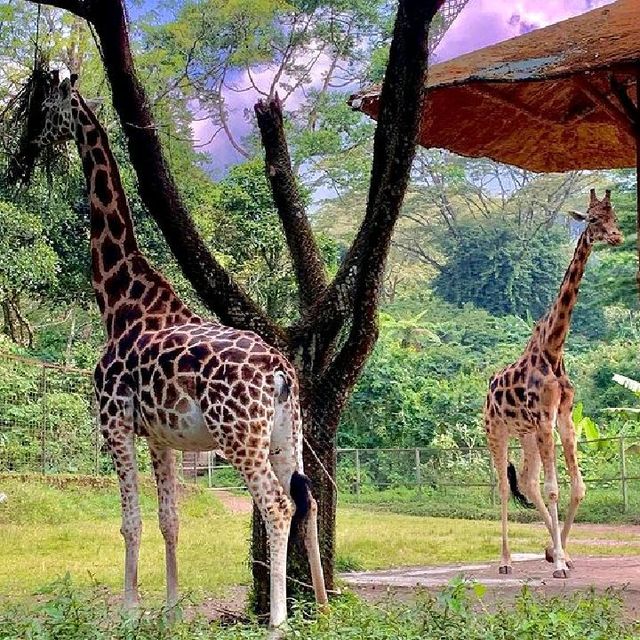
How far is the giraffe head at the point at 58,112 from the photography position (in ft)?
19.2

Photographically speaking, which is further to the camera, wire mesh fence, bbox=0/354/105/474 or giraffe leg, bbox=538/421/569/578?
wire mesh fence, bbox=0/354/105/474

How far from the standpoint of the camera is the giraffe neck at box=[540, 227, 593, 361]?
23.8 feet

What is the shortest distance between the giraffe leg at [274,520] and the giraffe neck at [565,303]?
317 centimetres

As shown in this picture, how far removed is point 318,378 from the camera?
5.72 metres

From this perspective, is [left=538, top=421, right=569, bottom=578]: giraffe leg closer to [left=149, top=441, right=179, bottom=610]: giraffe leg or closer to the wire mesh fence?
[left=149, top=441, right=179, bottom=610]: giraffe leg

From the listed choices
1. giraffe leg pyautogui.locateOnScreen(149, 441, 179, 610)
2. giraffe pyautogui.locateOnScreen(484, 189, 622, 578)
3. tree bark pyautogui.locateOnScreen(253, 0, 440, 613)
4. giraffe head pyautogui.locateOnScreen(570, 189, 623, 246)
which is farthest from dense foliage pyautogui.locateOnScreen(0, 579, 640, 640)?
giraffe head pyautogui.locateOnScreen(570, 189, 623, 246)

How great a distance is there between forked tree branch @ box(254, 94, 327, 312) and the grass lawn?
2089mm

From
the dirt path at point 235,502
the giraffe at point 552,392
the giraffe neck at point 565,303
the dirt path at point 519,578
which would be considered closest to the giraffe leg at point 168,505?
the dirt path at point 519,578

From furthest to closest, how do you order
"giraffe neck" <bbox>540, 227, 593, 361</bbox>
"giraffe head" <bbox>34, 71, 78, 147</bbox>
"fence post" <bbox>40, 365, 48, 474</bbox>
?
"fence post" <bbox>40, 365, 48, 474</bbox>, "giraffe neck" <bbox>540, 227, 593, 361</bbox>, "giraffe head" <bbox>34, 71, 78, 147</bbox>

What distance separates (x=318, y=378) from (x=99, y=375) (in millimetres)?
1197

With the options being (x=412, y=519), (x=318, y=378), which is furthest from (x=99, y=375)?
(x=412, y=519)

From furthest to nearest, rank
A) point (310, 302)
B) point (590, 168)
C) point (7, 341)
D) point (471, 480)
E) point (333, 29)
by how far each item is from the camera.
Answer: point (333, 29), point (471, 480), point (7, 341), point (590, 168), point (310, 302)

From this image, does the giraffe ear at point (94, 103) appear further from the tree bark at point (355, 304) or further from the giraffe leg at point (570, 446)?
the giraffe leg at point (570, 446)

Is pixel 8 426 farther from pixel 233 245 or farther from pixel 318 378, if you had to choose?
pixel 318 378
